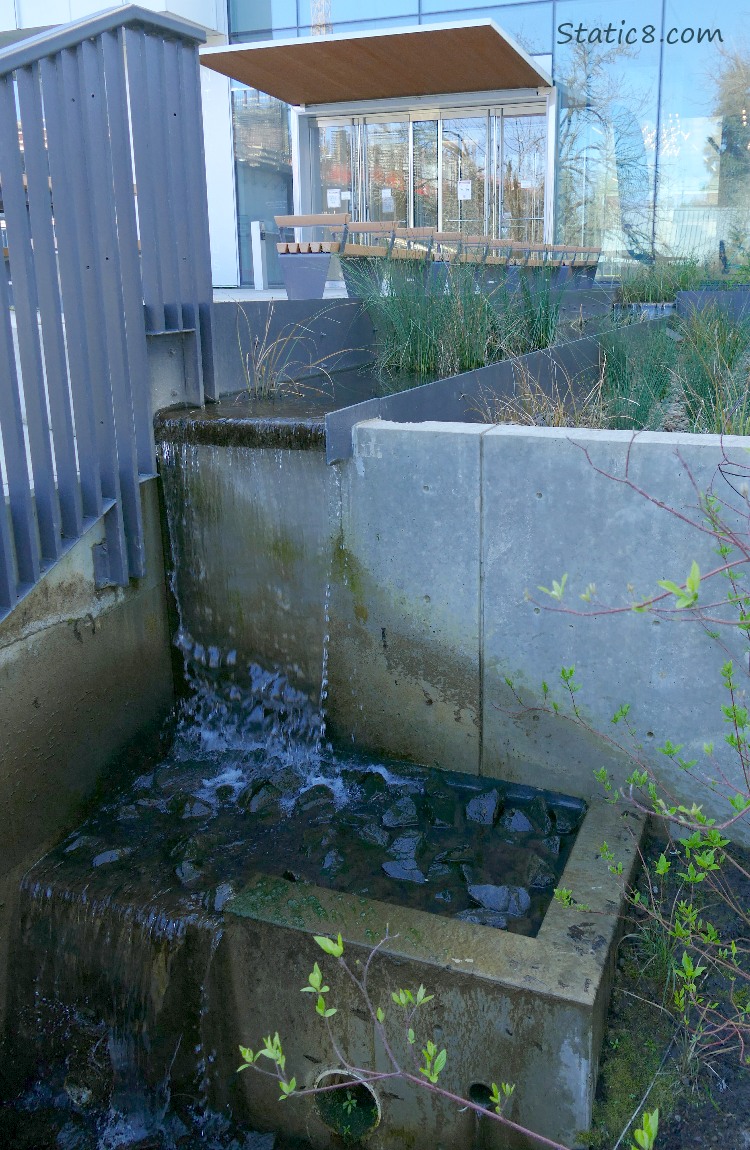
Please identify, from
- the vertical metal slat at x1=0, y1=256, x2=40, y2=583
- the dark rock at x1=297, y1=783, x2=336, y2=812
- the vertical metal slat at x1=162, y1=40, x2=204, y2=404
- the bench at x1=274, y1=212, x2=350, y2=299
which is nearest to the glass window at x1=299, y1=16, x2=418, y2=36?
Answer: the bench at x1=274, y1=212, x2=350, y2=299

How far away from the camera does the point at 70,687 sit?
3.32 m

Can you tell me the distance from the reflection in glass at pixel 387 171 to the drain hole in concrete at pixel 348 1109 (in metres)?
14.3

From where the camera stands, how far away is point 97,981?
2881 mm

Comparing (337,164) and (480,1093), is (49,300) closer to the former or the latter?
(480,1093)

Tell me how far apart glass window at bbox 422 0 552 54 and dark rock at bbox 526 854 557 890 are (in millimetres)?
13796

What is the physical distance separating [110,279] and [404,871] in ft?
7.32

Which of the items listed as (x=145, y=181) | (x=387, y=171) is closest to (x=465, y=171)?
(x=387, y=171)

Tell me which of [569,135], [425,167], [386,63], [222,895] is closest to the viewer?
[222,895]

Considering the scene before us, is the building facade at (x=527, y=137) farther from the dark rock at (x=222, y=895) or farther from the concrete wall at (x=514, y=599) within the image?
the dark rock at (x=222, y=895)

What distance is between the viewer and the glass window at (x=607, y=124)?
1344 centimetres

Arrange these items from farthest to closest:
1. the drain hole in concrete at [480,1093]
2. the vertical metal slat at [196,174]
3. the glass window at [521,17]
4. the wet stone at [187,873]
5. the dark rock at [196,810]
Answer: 1. the glass window at [521,17]
2. the vertical metal slat at [196,174]
3. the dark rock at [196,810]
4. the wet stone at [187,873]
5. the drain hole in concrete at [480,1093]

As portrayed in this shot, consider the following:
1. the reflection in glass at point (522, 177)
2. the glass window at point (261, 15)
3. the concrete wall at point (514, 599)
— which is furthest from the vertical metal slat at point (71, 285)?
the glass window at point (261, 15)

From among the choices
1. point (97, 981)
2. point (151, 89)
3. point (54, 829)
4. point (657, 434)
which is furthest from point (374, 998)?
point (151, 89)

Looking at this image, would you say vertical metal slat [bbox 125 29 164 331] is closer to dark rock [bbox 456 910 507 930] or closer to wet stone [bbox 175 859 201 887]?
wet stone [bbox 175 859 201 887]
